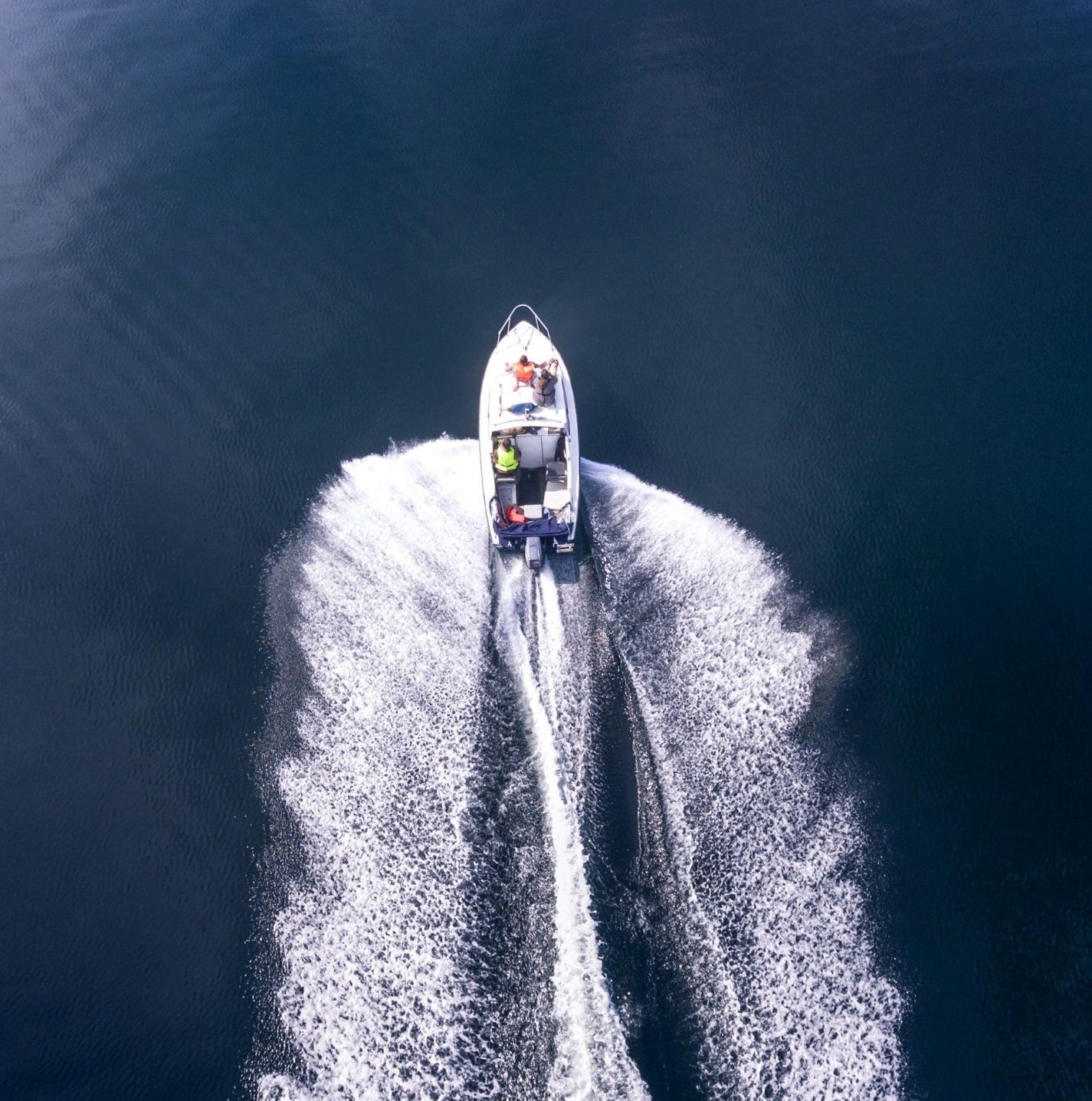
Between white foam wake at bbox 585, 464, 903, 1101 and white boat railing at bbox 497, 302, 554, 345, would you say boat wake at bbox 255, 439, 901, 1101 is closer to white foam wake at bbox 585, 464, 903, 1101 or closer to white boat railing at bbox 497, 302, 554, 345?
white foam wake at bbox 585, 464, 903, 1101

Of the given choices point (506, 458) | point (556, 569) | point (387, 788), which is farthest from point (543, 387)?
point (387, 788)

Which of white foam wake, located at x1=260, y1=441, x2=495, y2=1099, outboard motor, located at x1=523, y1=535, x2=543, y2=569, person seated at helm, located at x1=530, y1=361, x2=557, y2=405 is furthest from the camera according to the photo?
person seated at helm, located at x1=530, y1=361, x2=557, y2=405

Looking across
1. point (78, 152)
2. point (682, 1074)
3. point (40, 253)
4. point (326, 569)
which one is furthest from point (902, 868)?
point (78, 152)

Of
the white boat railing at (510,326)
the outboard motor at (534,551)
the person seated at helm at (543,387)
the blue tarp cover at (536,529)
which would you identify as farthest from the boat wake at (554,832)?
the white boat railing at (510,326)

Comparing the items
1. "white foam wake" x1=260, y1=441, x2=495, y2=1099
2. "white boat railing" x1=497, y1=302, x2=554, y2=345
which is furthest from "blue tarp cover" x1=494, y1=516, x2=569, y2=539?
"white boat railing" x1=497, y1=302, x2=554, y2=345

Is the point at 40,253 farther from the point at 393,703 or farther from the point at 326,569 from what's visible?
the point at 393,703

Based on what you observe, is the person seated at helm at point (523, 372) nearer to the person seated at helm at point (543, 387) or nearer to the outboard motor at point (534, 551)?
the person seated at helm at point (543, 387)

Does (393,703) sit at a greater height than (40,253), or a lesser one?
lesser
